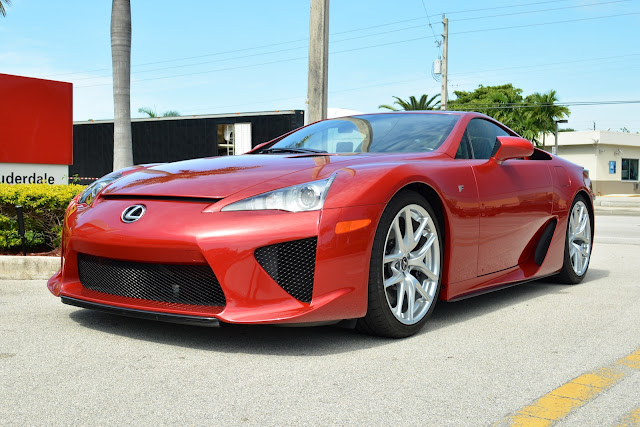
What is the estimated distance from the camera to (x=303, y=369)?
10.5 feet

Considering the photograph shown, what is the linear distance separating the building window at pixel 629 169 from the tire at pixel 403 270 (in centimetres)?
4686

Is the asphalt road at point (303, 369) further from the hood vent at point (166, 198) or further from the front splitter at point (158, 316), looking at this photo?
the hood vent at point (166, 198)

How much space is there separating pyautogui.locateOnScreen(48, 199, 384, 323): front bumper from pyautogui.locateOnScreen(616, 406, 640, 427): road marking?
131cm

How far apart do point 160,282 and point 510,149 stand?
247 cm

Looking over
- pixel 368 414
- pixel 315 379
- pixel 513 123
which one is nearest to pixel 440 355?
pixel 315 379

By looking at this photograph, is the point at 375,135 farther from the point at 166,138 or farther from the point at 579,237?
the point at 166,138

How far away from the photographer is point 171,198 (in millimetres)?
3609

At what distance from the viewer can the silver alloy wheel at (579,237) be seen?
5.74m

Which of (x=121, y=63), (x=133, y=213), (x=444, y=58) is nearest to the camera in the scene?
(x=133, y=213)

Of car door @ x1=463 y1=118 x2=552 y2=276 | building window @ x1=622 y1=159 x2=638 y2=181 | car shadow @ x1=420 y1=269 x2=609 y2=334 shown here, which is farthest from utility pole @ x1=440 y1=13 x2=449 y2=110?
car door @ x1=463 y1=118 x2=552 y2=276

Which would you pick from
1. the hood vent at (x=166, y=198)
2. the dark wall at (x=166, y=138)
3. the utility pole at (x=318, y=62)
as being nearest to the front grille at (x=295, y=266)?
the hood vent at (x=166, y=198)

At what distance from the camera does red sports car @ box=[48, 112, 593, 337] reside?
332cm

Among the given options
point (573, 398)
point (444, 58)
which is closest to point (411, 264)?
point (573, 398)

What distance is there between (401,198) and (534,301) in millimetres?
1880
